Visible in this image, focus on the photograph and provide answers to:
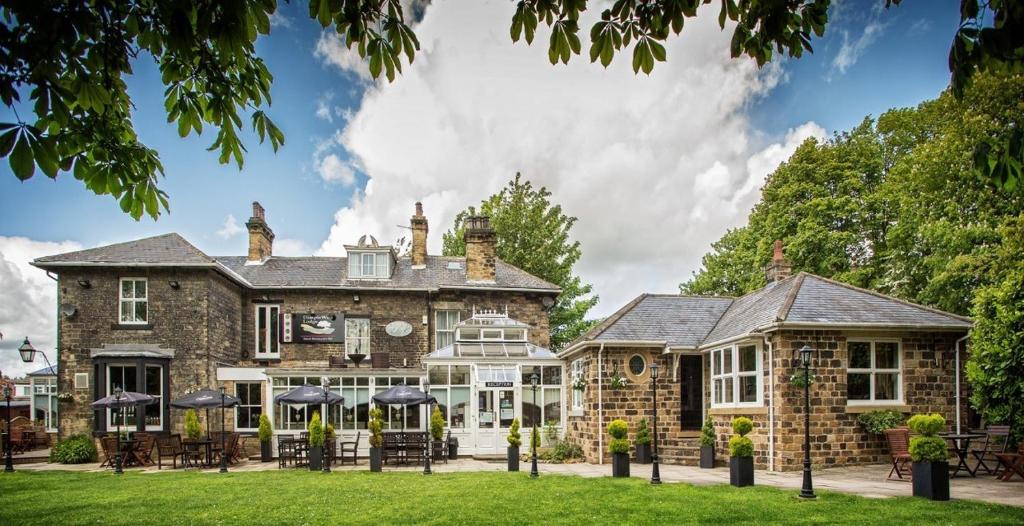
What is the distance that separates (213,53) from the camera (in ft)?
15.5

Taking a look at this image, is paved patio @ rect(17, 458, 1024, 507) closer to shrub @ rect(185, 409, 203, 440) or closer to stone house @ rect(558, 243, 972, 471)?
stone house @ rect(558, 243, 972, 471)

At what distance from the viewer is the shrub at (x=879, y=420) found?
15.1 meters

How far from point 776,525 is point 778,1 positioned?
697 centimetres

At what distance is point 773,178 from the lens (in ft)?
94.2

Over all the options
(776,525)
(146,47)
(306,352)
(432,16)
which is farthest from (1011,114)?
(306,352)

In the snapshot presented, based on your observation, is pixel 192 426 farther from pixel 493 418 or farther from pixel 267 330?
pixel 493 418

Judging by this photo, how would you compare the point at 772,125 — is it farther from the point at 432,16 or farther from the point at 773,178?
the point at 432,16

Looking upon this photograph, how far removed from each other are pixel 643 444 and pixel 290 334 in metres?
12.9

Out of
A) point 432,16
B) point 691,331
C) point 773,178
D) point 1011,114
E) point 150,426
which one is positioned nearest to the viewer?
point 432,16

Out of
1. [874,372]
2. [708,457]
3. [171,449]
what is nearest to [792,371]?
[874,372]

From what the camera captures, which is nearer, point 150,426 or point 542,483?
point 542,483

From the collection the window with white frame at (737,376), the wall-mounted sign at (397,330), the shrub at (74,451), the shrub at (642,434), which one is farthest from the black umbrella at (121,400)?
the window with white frame at (737,376)

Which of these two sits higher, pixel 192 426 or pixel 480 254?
pixel 480 254

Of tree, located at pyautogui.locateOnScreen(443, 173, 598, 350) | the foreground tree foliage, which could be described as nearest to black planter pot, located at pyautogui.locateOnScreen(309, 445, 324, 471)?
the foreground tree foliage
